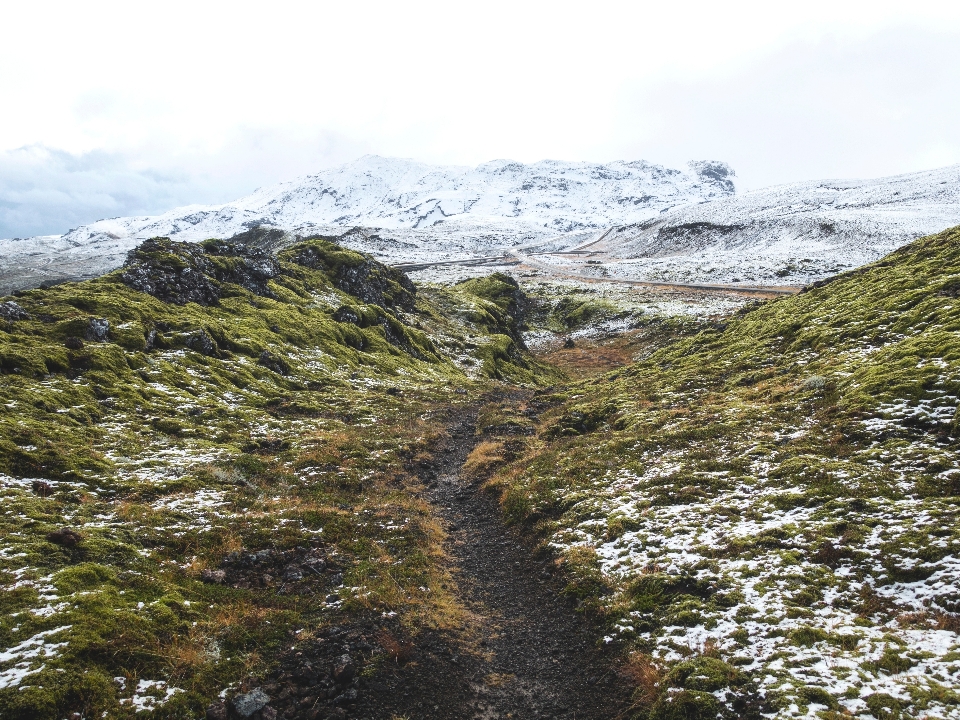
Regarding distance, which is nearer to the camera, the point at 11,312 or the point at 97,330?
the point at 11,312

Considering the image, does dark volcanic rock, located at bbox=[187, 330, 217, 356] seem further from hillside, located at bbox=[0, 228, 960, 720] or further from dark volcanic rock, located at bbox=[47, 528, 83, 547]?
dark volcanic rock, located at bbox=[47, 528, 83, 547]

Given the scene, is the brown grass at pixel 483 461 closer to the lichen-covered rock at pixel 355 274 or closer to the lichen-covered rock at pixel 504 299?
the lichen-covered rock at pixel 355 274

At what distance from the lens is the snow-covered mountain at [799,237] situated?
122375 mm

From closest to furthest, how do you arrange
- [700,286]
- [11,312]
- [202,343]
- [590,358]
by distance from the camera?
[11,312]
[202,343]
[590,358]
[700,286]

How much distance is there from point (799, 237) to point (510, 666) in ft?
557

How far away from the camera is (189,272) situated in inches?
1845

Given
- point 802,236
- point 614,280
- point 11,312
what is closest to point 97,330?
point 11,312

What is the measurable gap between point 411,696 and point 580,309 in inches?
3644

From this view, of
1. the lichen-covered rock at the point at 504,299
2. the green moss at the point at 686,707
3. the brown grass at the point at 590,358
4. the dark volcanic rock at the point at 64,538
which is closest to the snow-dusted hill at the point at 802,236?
the lichen-covered rock at the point at 504,299

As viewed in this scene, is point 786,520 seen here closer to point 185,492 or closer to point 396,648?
point 396,648

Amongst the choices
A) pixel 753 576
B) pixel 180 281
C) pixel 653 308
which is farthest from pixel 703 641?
pixel 653 308

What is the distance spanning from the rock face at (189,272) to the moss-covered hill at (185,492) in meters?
0.28

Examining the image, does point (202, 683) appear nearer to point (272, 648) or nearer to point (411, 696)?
point (272, 648)

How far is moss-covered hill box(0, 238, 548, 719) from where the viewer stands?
11.2 meters
